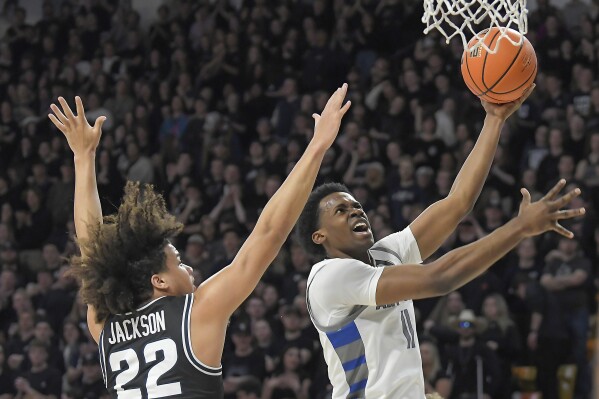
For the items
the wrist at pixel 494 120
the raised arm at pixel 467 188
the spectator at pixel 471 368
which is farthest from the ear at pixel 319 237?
the spectator at pixel 471 368

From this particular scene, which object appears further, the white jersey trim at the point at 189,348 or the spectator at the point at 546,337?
the spectator at the point at 546,337

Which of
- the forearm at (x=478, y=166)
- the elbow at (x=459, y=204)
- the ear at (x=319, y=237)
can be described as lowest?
the ear at (x=319, y=237)

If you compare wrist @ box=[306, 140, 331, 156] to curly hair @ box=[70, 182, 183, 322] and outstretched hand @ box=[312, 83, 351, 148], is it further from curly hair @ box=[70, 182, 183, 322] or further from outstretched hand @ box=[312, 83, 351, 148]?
curly hair @ box=[70, 182, 183, 322]

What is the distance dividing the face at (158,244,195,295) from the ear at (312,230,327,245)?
0.89 metres

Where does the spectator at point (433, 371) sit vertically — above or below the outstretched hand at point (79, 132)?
below

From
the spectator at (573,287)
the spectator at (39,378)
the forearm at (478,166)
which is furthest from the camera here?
the spectator at (39,378)

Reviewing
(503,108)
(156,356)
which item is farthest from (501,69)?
(156,356)

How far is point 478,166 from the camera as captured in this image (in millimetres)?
4359

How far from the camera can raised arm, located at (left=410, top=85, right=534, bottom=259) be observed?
4.35m

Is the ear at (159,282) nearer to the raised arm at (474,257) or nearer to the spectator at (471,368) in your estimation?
the raised arm at (474,257)

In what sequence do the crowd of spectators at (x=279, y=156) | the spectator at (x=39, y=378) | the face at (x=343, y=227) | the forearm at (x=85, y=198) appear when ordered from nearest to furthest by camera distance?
the forearm at (x=85, y=198) → the face at (x=343, y=227) → the crowd of spectators at (x=279, y=156) → the spectator at (x=39, y=378)

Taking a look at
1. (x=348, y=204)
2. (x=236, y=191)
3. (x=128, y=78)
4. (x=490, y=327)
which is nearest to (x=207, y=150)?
(x=236, y=191)

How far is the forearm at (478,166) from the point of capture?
14.3 ft

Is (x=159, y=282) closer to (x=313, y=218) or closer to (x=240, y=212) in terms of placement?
(x=313, y=218)
